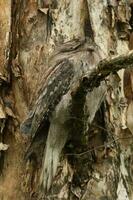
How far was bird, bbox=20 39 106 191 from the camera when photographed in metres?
1.47

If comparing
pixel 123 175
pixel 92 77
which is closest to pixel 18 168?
pixel 123 175

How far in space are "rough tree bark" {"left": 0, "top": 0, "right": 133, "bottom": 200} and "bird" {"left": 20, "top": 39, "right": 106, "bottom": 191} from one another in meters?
0.03

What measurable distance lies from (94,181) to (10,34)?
17.1 inches

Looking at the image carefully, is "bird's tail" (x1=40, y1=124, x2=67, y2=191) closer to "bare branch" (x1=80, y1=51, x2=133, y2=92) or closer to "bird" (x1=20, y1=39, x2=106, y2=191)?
"bird" (x1=20, y1=39, x2=106, y2=191)

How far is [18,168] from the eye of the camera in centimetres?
160

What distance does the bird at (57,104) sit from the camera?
4.82 feet

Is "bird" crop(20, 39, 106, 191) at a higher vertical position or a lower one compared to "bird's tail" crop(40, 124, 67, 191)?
higher

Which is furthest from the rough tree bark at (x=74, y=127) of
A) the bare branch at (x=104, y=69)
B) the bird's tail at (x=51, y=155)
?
the bare branch at (x=104, y=69)

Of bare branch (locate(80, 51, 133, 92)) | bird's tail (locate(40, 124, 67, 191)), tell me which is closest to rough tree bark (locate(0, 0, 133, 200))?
bird's tail (locate(40, 124, 67, 191))

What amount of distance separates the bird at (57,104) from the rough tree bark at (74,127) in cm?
3

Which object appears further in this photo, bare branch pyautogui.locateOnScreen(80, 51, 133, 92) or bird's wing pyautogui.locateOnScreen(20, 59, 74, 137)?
bird's wing pyautogui.locateOnScreen(20, 59, 74, 137)

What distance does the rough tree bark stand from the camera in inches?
61.6

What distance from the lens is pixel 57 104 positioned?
148cm

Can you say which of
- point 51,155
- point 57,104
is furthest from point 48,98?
point 51,155
